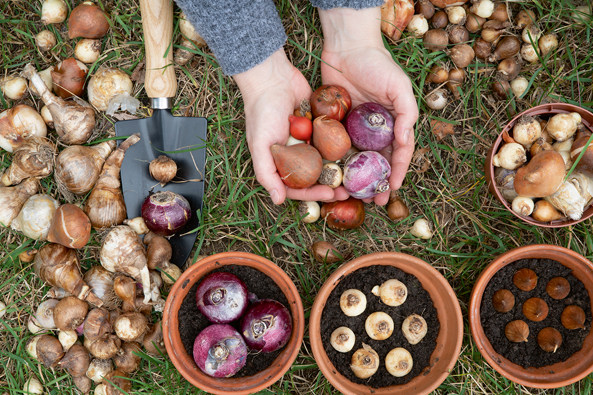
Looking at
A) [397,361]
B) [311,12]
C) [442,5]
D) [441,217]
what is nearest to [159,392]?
[397,361]

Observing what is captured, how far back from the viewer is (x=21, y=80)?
209cm

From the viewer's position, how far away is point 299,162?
171 centimetres

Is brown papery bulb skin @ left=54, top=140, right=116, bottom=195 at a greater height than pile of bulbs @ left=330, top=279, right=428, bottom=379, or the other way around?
brown papery bulb skin @ left=54, top=140, right=116, bottom=195

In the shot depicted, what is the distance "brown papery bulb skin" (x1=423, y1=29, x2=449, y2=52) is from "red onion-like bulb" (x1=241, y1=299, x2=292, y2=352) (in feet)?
5.10

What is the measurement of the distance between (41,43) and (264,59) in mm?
1278

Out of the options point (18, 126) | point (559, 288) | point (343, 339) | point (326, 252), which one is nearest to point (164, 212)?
point (326, 252)

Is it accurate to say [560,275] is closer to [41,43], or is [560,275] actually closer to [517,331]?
[517,331]

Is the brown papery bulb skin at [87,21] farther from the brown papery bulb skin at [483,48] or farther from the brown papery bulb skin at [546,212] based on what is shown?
the brown papery bulb skin at [546,212]

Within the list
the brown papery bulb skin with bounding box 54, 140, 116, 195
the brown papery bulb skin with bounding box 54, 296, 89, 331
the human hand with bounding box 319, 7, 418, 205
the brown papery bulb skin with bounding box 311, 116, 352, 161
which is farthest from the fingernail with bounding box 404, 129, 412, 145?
the brown papery bulb skin with bounding box 54, 296, 89, 331

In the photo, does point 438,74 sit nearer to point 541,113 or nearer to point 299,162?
point 541,113

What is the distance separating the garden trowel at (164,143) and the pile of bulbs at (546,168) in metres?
1.50

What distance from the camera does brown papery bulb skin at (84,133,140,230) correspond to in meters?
1.95

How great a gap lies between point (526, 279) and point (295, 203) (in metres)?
1.14

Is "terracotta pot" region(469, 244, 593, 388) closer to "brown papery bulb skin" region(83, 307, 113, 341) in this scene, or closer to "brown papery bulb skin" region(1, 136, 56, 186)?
"brown papery bulb skin" region(83, 307, 113, 341)
